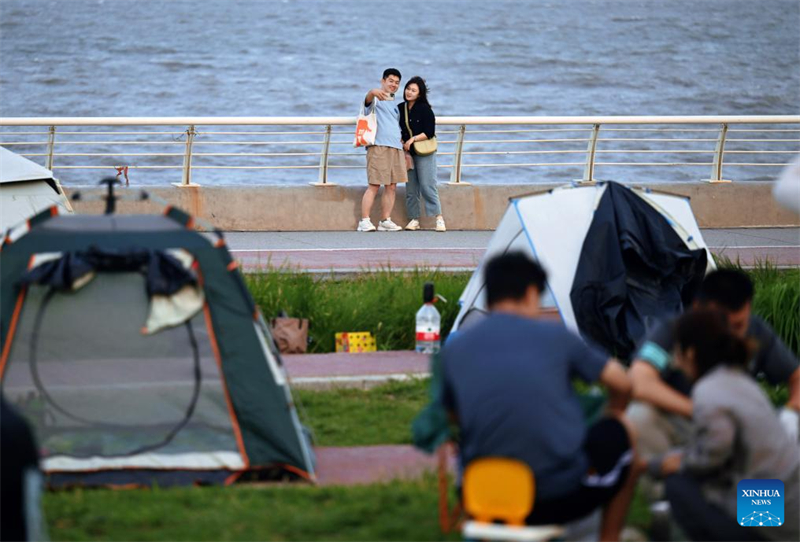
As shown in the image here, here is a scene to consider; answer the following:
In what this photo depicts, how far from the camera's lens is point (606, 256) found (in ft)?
31.9

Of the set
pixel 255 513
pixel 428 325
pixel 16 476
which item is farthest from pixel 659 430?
pixel 428 325

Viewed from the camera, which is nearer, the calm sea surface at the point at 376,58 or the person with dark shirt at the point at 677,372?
the person with dark shirt at the point at 677,372

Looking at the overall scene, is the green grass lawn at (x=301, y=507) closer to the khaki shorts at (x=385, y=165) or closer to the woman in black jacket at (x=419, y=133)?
the khaki shorts at (x=385, y=165)

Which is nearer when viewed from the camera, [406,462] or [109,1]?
[406,462]

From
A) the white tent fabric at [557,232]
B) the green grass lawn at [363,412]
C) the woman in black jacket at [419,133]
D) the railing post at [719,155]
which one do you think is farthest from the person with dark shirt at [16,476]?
the railing post at [719,155]

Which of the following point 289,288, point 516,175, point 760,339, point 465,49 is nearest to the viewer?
point 760,339

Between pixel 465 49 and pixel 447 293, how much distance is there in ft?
222

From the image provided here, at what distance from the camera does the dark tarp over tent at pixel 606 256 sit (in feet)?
31.3

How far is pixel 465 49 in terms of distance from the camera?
77500mm

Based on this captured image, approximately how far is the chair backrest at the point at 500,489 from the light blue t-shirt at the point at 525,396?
11 cm

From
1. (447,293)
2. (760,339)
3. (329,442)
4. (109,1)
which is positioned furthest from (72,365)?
(109,1)

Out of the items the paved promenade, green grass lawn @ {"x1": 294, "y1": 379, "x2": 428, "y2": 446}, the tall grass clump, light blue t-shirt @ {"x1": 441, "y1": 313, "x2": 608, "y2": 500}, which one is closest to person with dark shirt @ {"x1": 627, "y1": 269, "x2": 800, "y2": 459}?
light blue t-shirt @ {"x1": 441, "y1": 313, "x2": 608, "y2": 500}

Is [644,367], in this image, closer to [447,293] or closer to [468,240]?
[447,293]

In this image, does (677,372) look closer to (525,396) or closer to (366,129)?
(525,396)
